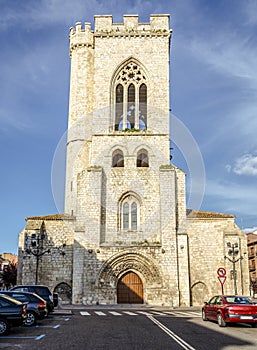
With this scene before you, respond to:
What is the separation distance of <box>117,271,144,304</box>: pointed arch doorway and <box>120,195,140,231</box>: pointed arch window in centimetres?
315

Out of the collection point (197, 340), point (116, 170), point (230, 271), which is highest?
point (116, 170)

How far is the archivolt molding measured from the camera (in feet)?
95.7

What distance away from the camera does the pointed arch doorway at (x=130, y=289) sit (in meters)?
29.5

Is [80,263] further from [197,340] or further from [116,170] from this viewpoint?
[197,340]

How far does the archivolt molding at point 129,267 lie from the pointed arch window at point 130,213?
1954 millimetres

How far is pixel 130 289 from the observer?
29.8 m

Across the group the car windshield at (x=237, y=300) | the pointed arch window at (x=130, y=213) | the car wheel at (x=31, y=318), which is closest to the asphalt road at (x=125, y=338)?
the car wheel at (x=31, y=318)

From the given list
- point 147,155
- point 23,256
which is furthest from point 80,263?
point 147,155

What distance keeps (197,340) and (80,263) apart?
19001 mm

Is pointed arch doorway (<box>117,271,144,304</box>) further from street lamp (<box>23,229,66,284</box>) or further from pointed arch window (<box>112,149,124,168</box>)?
pointed arch window (<box>112,149,124,168</box>)

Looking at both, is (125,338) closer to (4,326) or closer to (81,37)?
(4,326)

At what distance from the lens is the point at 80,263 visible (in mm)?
29250

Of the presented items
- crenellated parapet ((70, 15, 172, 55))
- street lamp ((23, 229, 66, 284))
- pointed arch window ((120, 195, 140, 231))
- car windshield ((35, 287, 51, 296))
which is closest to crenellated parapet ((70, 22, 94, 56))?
crenellated parapet ((70, 15, 172, 55))

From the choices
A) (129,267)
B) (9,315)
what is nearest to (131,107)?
(129,267)
